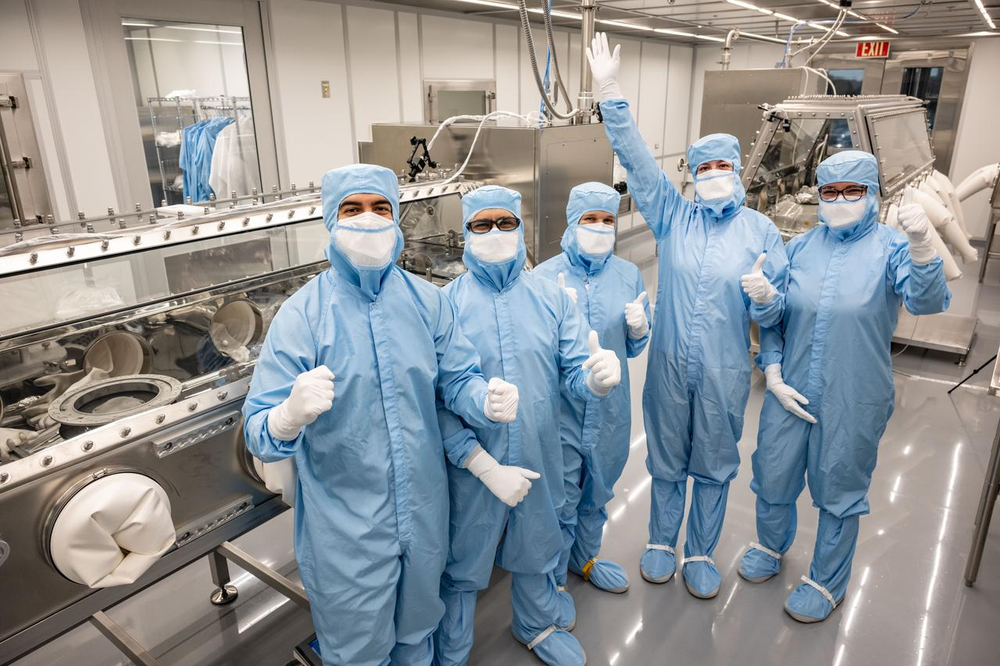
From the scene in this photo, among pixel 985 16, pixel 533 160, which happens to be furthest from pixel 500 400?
pixel 985 16

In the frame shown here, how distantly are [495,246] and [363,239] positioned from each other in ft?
1.29

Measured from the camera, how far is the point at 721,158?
1.98 meters

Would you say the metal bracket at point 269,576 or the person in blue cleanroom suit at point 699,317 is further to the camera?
the person in blue cleanroom suit at point 699,317

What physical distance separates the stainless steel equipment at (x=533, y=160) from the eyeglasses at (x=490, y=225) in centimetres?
107

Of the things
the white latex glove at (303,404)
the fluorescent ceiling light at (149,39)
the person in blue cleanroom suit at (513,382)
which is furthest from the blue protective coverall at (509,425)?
the fluorescent ceiling light at (149,39)

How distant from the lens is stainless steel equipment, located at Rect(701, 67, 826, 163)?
15.2ft

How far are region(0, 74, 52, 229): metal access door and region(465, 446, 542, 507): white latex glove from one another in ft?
8.14

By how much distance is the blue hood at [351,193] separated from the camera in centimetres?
132

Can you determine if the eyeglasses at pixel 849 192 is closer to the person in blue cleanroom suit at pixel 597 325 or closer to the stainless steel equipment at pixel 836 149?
the person in blue cleanroom suit at pixel 597 325

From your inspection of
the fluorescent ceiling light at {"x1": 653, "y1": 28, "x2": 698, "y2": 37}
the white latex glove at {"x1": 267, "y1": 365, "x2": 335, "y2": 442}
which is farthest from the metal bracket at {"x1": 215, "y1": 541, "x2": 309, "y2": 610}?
the fluorescent ceiling light at {"x1": 653, "y1": 28, "x2": 698, "y2": 37}

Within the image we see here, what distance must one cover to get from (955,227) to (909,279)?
244 centimetres

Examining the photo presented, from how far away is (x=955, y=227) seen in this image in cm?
360

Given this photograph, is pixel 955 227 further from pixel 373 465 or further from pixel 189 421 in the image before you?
pixel 189 421

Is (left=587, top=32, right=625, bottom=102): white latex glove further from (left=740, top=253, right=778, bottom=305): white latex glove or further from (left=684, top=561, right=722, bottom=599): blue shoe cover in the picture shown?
→ (left=684, top=561, right=722, bottom=599): blue shoe cover
